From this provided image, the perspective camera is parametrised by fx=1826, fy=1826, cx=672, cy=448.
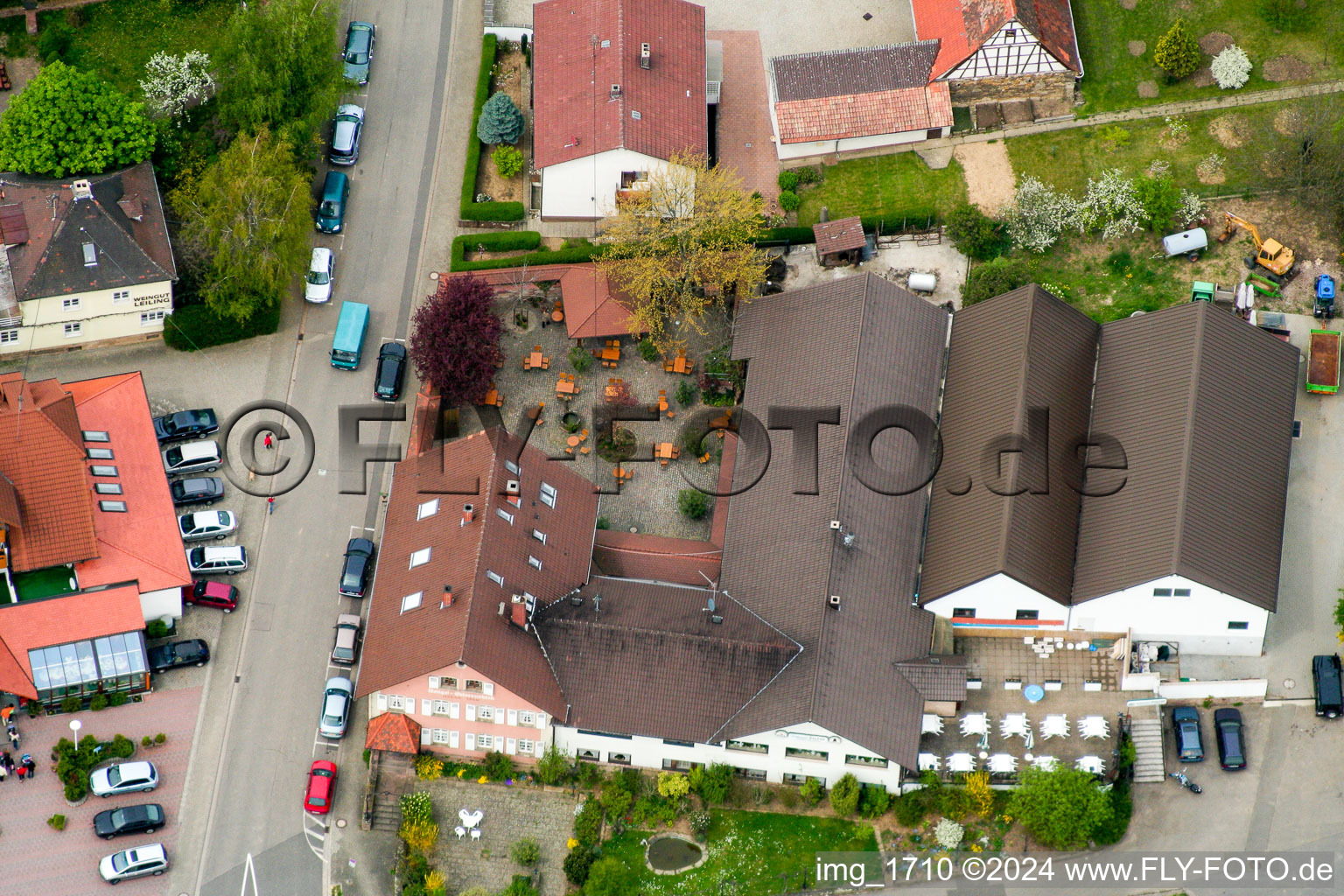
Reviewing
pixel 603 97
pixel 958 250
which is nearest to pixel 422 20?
pixel 603 97

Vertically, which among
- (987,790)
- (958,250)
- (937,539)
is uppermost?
(958,250)

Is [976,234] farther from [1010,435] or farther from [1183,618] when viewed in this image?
[1183,618]

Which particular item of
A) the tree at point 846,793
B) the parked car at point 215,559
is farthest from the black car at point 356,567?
the tree at point 846,793

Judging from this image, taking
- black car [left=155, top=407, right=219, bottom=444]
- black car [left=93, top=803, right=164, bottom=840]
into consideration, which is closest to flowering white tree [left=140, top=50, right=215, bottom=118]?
black car [left=155, top=407, right=219, bottom=444]

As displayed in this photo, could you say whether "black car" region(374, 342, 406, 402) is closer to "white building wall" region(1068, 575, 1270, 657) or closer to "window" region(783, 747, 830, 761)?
"window" region(783, 747, 830, 761)

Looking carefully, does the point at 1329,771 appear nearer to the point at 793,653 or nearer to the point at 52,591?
the point at 793,653

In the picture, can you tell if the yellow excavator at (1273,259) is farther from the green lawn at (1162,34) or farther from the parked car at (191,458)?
the parked car at (191,458)

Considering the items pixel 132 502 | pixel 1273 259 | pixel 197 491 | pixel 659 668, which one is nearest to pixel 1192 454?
pixel 1273 259
